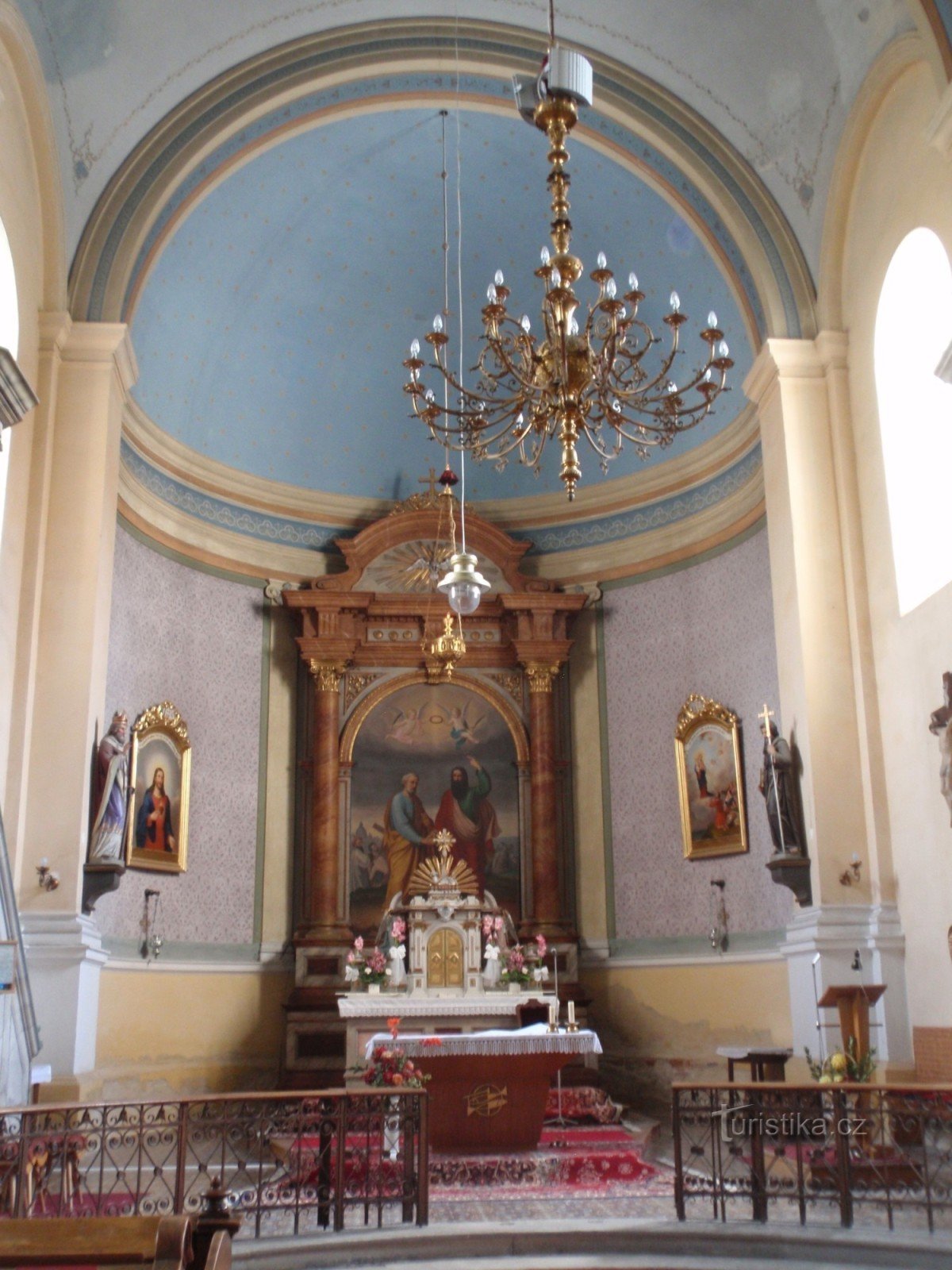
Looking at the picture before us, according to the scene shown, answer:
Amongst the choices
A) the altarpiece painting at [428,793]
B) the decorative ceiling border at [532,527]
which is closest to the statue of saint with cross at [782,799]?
the decorative ceiling border at [532,527]

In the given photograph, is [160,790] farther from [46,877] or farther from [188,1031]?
[46,877]

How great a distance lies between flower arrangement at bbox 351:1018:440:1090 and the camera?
7824 mm

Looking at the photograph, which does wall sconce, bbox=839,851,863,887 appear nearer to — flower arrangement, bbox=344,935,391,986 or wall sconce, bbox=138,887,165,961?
flower arrangement, bbox=344,935,391,986

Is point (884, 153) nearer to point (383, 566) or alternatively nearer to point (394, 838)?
point (383, 566)

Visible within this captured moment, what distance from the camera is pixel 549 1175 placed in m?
8.09

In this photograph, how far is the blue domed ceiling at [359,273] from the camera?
453 inches

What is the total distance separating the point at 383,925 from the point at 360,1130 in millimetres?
2524

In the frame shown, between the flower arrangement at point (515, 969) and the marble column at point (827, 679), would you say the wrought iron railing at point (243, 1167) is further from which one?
the flower arrangement at point (515, 969)

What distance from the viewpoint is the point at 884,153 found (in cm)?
930

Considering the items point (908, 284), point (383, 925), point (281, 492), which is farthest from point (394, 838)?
point (908, 284)

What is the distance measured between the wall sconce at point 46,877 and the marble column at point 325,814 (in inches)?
154

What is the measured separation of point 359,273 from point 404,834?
5735 mm

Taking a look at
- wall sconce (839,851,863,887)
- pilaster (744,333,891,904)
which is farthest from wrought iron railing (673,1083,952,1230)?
pilaster (744,333,891,904)

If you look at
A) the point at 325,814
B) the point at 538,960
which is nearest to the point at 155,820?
the point at 325,814
